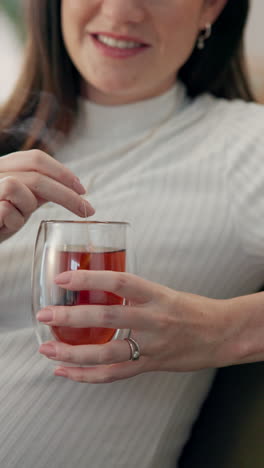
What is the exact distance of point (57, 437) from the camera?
1.11m

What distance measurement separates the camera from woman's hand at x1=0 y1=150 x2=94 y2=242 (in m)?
0.97

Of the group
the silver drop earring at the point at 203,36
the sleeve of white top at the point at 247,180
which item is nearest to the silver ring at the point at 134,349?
the sleeve of white top at the point at 247,180

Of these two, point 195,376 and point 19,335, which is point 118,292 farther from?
point 195,376

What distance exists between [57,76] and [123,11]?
304 mm

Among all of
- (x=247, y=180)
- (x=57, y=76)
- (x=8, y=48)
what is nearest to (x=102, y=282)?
(x=247, y=180)

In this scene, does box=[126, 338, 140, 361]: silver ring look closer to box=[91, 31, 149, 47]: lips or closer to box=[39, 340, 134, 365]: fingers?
box=[39, 340, 134, 365]: fingers

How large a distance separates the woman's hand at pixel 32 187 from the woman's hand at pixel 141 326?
19cm

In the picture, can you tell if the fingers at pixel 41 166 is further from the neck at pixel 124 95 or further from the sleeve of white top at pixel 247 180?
the neck at pixel 124 95

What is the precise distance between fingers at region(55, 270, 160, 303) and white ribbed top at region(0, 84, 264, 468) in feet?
1.25

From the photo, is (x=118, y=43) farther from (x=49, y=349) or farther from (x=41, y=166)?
(x=49, y=349)

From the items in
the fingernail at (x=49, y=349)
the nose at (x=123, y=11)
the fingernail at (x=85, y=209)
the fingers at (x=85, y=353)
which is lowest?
the fingernail at (x=49, y=349)

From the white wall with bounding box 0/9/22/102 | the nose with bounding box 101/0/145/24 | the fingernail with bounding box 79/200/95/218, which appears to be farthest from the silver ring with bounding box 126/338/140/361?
the white wall with bounding box 0/9/22/102

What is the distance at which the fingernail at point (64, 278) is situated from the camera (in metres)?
0.81

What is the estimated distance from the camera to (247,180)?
51.0 inches
